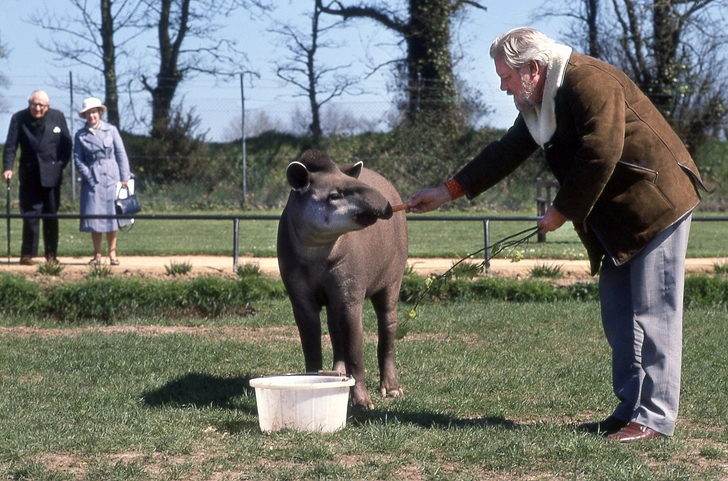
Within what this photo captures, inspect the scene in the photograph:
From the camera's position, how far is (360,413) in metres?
5.52

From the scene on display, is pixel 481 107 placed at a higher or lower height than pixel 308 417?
higher

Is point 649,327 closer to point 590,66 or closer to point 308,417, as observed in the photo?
point 590,66

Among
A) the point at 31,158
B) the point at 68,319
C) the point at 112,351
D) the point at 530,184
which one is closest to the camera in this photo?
the point at 112,351

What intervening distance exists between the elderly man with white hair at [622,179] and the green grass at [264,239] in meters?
7.76

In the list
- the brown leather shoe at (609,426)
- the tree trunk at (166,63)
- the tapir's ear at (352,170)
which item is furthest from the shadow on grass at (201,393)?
the tree trunk at (166,63)

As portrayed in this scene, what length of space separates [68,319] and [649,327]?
709 cm

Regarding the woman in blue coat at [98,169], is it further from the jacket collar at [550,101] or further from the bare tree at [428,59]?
the bare tree at [428,59]

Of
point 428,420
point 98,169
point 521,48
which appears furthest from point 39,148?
point 521,48

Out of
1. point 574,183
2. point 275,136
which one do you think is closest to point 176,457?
point 574,183

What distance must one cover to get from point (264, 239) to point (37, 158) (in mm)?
5255

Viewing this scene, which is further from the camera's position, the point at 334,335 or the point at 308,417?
the point at 334,335

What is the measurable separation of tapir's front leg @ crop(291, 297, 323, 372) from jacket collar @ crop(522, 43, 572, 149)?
168cm

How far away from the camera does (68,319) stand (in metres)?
10.1

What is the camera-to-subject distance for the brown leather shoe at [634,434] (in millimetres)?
4695
